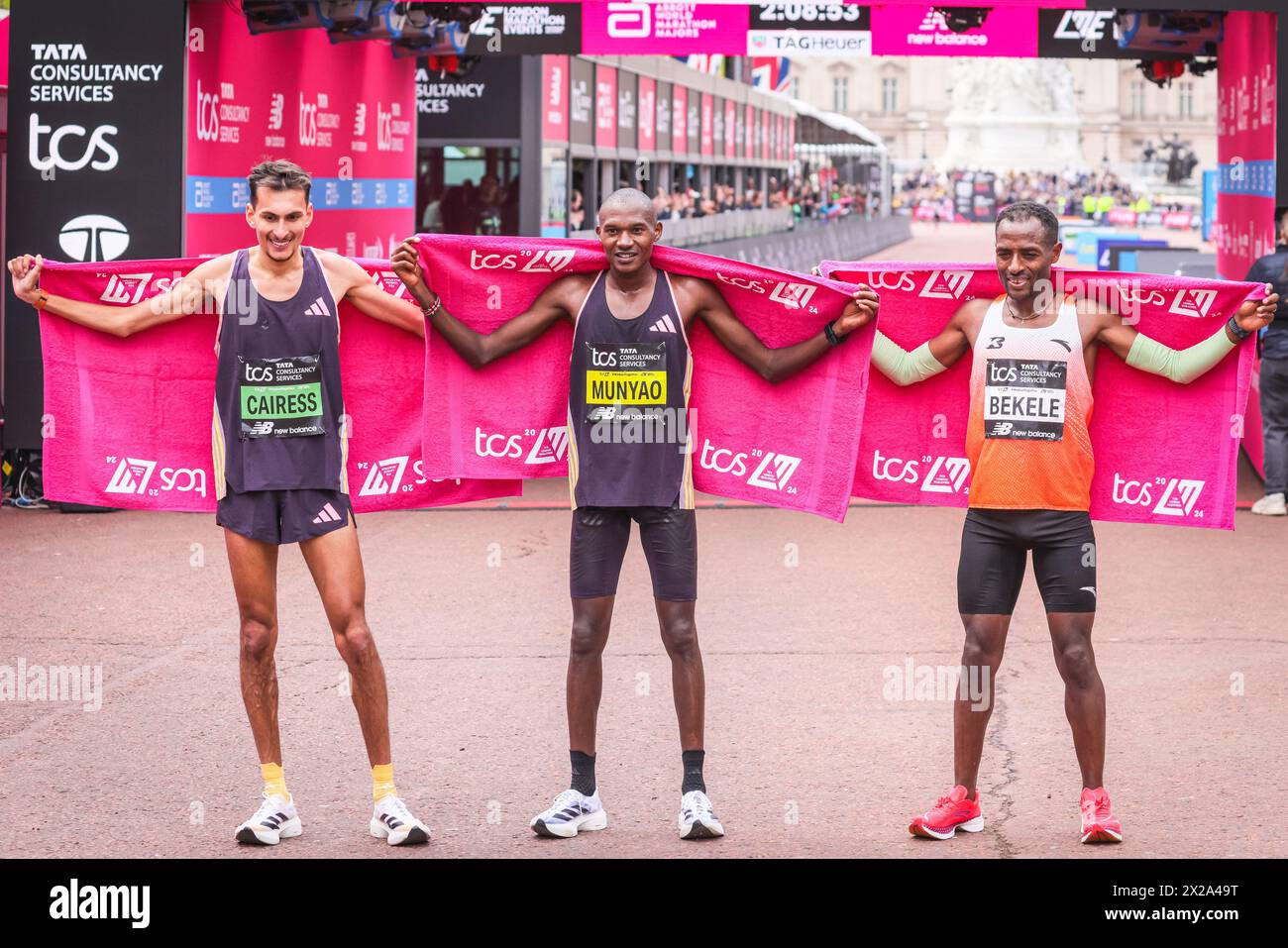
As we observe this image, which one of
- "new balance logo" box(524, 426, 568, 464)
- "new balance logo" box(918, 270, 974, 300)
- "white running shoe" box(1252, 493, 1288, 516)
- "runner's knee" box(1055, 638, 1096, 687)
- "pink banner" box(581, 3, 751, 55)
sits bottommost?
"runner's knee" box(1055, 638, 1096, 687)

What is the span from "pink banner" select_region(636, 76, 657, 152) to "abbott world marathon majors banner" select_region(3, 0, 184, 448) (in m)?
14.8

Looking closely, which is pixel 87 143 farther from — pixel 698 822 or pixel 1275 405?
pixel 698 822

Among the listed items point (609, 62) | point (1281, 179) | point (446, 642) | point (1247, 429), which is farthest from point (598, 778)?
point (609, 62)

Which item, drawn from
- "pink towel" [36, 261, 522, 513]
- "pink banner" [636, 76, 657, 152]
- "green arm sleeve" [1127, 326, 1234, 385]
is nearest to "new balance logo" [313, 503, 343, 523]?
"pink towel" [36, 261, 522, 513]

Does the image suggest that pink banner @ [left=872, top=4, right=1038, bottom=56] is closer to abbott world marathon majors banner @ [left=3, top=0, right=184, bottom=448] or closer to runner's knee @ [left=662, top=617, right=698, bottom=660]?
abbott world marathon majors banner @ [left=3, top=0, right=184, bottom=448]

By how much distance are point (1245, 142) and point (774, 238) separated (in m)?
A: 17.4

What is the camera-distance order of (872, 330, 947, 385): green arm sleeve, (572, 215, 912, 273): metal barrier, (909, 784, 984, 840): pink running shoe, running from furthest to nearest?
1. (572, 215, 912, 273): metal barrier
2. (872, 330, 947, 385): green arm sleeve
3. (909, 784, 984, 840): pink running shoe

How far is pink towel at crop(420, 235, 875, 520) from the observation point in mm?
6297

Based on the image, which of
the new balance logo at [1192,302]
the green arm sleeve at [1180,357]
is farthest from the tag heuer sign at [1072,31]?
the green arm sleeve at [1180,357]

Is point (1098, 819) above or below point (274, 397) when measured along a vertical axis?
below

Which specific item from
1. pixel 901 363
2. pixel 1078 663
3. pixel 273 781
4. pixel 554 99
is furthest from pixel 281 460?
pixel 554 99

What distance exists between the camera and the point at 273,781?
5.86 metres

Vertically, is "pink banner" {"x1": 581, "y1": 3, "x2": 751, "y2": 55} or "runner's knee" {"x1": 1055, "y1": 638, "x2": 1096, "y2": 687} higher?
"pink banner" {"x1": 581, "y1": 3, "x2": 751, "y2": 55}

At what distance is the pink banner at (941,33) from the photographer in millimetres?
14305
